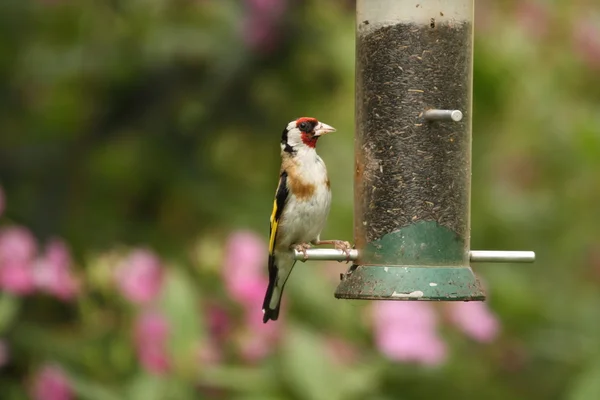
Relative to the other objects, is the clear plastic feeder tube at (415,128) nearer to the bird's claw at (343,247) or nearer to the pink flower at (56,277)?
the bird's claw at (343,247)

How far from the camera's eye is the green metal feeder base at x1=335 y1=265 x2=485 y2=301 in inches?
214

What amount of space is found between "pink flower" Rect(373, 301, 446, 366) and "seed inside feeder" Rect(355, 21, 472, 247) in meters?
1.35

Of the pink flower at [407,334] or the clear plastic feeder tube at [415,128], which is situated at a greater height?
the clear plastic feeder tube at [415,128]

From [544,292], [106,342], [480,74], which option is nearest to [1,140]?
[106,342]

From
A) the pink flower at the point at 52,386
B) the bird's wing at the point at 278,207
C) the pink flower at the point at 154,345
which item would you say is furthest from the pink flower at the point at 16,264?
the bird's wing at the point at 278,207

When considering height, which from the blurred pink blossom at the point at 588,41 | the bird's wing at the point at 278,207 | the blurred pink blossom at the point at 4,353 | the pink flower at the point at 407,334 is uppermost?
the blurred pink blossom at the point at 588,41

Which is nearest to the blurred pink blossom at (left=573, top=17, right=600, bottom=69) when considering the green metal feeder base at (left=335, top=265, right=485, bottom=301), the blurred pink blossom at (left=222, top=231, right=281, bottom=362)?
the blurred pink blossom at (left=222, top=231, right=281, bottom=362)

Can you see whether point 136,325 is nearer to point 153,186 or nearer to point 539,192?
point 153,186

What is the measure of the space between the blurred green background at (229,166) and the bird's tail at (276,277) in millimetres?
1266

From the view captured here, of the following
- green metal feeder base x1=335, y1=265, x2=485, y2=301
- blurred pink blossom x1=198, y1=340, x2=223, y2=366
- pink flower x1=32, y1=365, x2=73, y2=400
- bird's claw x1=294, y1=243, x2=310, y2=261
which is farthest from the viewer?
pink flower x1=32, y1=365, x2=73, y2=400

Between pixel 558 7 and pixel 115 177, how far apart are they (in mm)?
3799

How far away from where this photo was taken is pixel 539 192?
417 inches

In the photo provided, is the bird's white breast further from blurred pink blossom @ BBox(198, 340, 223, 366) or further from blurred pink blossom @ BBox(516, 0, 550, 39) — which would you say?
blurred pink blossom @ BBox(516, 0, 550, 39)

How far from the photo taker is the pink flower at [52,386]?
705 cm
